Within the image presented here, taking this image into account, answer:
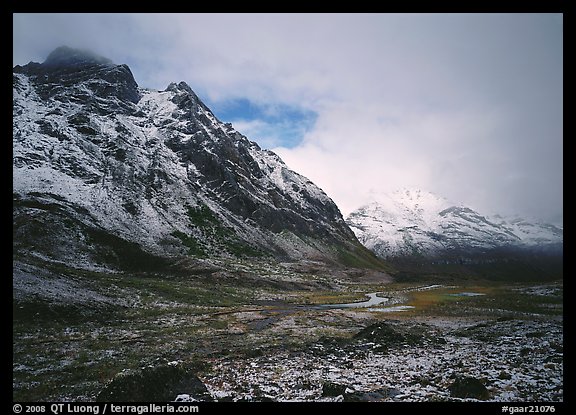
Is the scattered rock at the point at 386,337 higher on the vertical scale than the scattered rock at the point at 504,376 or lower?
lower

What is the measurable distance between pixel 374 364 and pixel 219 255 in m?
132

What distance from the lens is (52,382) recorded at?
2039 centimetres

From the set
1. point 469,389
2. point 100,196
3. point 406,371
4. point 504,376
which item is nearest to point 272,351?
point 406,371

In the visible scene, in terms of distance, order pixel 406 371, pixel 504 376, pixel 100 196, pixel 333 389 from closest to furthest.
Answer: pixel 333 389
pixel 504 376
pixel 406 371
pixel 100 196

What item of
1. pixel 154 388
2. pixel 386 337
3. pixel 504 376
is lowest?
pixel 386 337

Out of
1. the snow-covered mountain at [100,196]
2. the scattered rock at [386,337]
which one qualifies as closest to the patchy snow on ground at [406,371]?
the scattered rock at [386,337]

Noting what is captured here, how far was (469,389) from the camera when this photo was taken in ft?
58.1

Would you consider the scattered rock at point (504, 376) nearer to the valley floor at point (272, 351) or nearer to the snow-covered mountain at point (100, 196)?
the valley floor at point (272, 351)

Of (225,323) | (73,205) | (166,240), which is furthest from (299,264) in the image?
(225,323)

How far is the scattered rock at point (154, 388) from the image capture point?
693 inches

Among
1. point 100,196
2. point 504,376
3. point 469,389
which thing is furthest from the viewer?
point 100,196

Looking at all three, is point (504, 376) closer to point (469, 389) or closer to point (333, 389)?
point (469, 389)

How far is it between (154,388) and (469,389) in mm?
17034

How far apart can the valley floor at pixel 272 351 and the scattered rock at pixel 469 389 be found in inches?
→ 2.0
